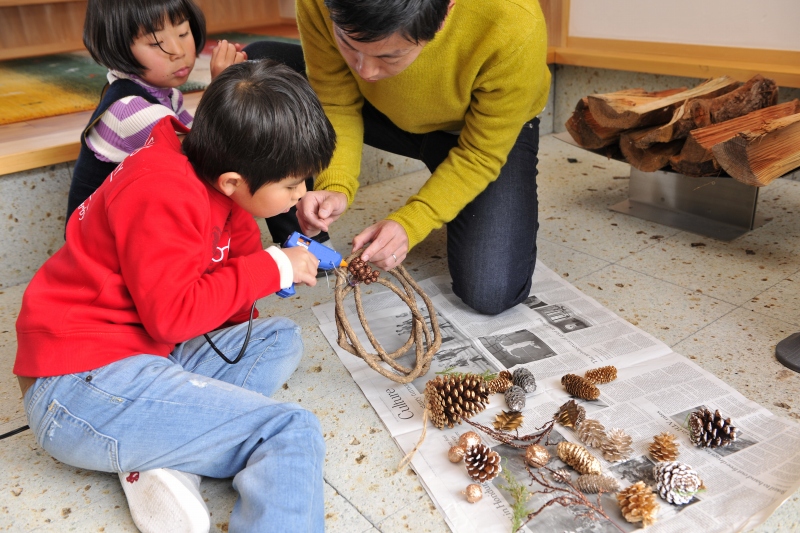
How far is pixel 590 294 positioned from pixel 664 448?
534 mm

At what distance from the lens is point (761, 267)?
147 centimetres

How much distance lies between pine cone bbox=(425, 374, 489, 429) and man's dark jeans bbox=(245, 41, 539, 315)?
1.04ft

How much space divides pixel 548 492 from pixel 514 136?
2.14 feet

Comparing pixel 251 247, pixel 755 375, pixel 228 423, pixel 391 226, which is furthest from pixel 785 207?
pixel 228 423

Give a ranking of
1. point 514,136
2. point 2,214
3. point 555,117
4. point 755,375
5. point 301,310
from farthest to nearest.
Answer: point 555,117 → point 2,214 → point 301,310 → point 514,136 → point 755,375

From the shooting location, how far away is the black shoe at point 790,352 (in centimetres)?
112

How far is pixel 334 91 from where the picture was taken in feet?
4.43

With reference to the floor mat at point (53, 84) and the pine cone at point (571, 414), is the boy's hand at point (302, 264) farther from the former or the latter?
the floor mat at point (53, 84)

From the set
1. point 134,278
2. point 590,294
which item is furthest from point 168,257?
point 590,294

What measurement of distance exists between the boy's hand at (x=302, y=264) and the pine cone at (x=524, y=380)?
0.39m

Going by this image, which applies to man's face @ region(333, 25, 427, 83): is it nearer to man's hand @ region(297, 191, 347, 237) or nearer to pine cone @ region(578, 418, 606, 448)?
man's hand @ region(297, 191, 347, 237)

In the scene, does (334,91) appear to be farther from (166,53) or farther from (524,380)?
(524,380)

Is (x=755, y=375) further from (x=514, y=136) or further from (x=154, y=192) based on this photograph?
(x=154, y=192)

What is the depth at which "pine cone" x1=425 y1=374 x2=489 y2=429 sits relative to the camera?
101cm
